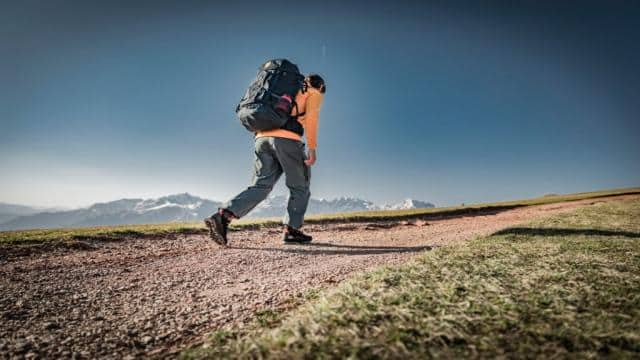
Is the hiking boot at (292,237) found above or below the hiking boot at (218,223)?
below

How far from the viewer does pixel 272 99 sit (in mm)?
6375

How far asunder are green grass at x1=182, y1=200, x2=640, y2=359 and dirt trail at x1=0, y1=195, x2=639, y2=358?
2.17ft

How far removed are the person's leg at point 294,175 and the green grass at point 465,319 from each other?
4328 millimetres

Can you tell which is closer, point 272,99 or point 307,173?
point 272,99

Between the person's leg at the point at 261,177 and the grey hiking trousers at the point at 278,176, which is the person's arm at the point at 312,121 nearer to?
the grey hiking trousers at the point at 278,176

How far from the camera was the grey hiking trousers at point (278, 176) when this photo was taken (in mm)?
6434

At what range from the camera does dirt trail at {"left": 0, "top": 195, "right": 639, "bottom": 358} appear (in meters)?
2.20

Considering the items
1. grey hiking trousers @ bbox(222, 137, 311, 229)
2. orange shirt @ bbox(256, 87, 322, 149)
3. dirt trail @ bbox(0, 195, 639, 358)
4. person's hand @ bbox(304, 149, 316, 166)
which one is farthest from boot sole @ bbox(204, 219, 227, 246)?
person's hand @ bbox(304, 149, 316, 166)

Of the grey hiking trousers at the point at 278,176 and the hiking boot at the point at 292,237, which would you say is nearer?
the grey hiking trousers at the point at 278,176

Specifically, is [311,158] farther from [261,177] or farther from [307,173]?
[261,177]

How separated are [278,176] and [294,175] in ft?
1.42

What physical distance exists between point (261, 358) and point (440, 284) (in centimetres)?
146

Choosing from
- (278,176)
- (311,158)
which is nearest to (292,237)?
(278,176)

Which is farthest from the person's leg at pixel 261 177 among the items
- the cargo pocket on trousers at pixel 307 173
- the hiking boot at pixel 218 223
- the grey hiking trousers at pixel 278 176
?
the cargo pocket on trousers at pixel 307 173
